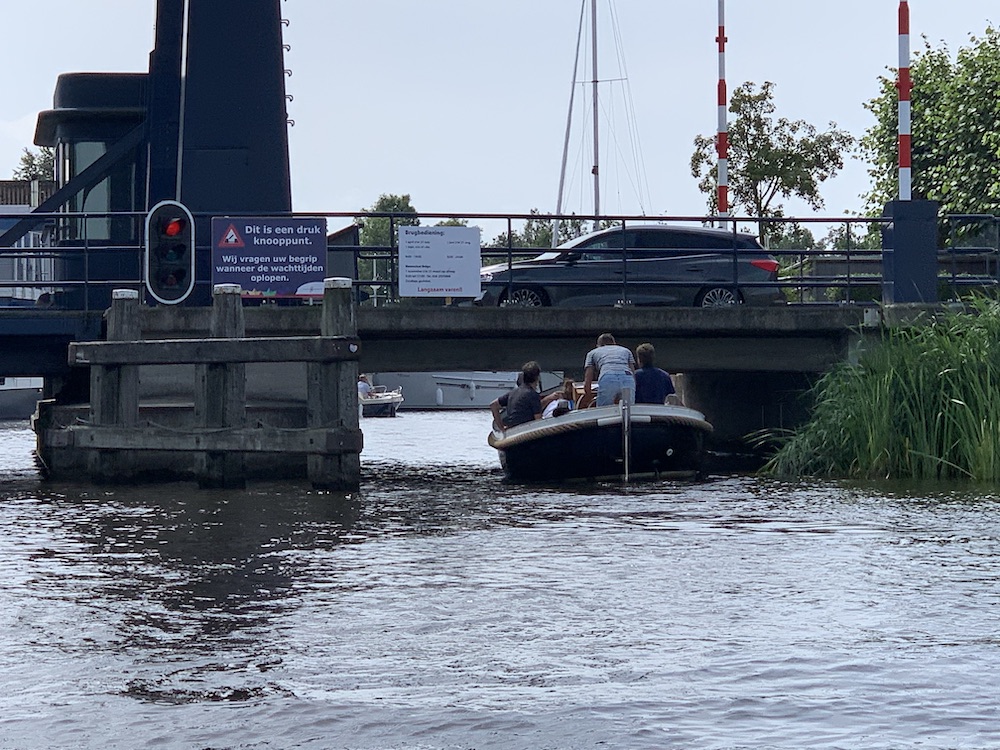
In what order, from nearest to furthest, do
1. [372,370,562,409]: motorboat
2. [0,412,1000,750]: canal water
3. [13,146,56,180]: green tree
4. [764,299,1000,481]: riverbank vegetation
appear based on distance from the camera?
[0,412,1000,750]: canal water, [764,299,1000,481]: riverbank vegetation, [372,370,562,409]: motorboat, [13,146,56,180]: green tree

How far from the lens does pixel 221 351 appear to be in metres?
15.9

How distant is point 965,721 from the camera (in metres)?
6.56

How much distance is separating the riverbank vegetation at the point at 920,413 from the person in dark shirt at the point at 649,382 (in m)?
1.67

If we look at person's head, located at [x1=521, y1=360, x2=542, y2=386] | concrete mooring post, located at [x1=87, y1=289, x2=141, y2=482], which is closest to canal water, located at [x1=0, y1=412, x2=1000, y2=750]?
concrete mooring post, located at [x1=87, y1=289, x2=141, y2=482]

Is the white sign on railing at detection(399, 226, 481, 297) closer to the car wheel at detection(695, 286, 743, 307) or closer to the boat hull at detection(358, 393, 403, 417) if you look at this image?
the car wheel at detection(695, 286, 743, 307)

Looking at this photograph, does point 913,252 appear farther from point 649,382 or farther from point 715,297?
point 649,382

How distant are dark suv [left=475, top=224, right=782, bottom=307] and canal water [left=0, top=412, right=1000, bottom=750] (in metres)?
8.00

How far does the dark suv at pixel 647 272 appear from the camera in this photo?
76.1 feet

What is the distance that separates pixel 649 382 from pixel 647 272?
5340 mm

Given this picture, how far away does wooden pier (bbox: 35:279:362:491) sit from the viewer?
51.1ft

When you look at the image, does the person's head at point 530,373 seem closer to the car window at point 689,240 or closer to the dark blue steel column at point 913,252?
the dark blue steel column at point 913,252

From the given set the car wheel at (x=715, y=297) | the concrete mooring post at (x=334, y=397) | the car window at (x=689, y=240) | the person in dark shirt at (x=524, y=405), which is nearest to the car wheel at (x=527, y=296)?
the car window at (x=689, y=240)

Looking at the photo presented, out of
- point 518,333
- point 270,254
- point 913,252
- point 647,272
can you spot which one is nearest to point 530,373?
point 518,333

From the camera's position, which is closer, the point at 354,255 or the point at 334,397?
the point at 334,397
